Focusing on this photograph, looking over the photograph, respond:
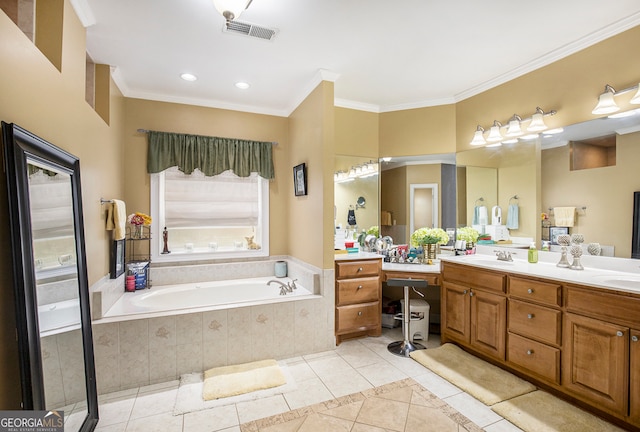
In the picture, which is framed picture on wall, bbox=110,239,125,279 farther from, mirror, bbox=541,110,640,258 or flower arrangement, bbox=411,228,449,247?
mirror, bbox=541,110,640,258

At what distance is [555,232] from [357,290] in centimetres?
189

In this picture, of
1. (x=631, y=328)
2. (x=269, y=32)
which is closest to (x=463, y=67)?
(x=269, y=32)

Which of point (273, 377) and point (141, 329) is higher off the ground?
point (141, 329)

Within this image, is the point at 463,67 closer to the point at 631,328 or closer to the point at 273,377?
the point at 631,328

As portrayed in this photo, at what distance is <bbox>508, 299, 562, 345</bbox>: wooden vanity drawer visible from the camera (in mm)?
2221

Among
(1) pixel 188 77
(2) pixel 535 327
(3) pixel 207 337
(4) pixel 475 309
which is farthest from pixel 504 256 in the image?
(1) pixel 188 77

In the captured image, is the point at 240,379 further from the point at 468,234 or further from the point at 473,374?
the point at 468,234

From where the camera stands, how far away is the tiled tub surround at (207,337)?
2.46 metres

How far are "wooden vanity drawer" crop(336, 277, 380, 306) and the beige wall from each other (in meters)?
2.19

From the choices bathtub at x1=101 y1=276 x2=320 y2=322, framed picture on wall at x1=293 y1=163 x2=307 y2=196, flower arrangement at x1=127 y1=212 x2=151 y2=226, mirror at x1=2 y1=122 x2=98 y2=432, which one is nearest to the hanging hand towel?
framed picture on wall at x1=293 y1=163 x2=307 y2=196

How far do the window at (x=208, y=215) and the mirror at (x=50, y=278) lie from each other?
1.71 metres

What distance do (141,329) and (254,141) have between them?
244 centimetres

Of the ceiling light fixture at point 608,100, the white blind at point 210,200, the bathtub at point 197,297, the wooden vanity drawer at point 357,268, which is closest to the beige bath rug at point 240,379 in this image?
the bathtub at point 197,297

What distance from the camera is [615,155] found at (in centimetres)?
240
